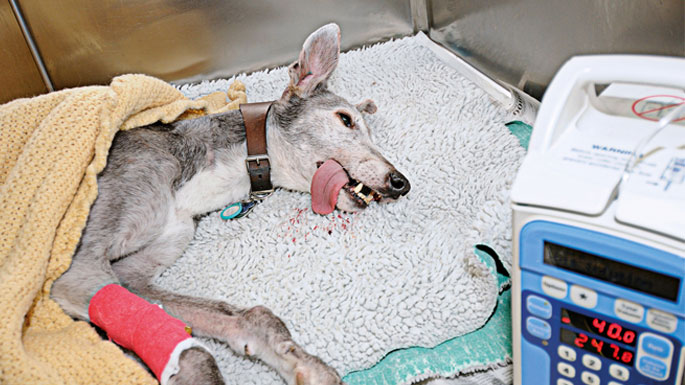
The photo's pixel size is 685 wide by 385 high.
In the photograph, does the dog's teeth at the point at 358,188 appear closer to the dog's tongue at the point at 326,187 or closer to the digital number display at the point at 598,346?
the dog's tongue at the point at 326,187

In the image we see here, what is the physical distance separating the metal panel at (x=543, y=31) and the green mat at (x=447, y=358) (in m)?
0.68

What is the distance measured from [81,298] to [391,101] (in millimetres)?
1334

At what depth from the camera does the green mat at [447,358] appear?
126cm

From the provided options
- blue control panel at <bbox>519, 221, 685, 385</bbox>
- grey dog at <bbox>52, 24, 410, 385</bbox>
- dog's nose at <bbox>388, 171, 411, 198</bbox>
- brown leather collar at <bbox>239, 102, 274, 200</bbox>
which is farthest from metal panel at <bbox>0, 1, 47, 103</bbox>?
blue control panel at <bbox>519, 221, 685, 385</bbox>

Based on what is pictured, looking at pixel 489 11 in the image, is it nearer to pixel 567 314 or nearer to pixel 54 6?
pixel 567 314

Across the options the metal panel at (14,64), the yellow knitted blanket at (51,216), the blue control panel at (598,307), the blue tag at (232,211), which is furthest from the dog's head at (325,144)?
the metal panel at (14,64)

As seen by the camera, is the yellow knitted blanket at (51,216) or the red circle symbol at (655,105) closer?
the red circle symbol at (655,105)

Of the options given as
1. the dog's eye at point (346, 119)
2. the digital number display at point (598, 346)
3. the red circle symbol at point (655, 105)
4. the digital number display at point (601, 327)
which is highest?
the red circle symbol at point (655, 105)

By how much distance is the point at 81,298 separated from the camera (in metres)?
1.38

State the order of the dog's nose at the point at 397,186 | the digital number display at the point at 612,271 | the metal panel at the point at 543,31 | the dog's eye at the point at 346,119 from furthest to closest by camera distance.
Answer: the dog's eye at the point at 346,119 → the dog's nose at the point at 397,186 → the metal panel at the point at 543,31 → the digital number display at the point at 612,271

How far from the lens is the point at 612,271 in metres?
0.83

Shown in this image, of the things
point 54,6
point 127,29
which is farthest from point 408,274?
point 54,6

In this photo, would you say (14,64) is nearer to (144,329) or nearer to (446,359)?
(144,329)

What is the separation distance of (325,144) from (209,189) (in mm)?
414
